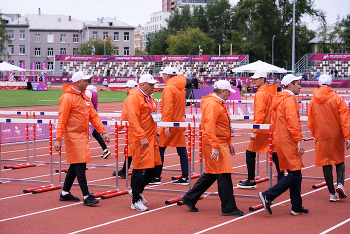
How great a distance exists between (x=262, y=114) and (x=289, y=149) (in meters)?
1.52

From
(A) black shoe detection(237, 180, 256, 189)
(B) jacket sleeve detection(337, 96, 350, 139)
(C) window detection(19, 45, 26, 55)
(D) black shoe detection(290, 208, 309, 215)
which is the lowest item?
(D) black shoe detection(290, 208, 309, 215)

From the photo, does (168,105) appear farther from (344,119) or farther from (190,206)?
(344,119)

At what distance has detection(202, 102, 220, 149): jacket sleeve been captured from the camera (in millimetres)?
5891

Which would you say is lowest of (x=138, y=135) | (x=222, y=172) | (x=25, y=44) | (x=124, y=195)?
(x=124, y=195)

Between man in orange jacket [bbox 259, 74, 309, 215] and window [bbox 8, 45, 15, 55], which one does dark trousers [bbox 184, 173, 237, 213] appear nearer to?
man in orange jacket [bbox 259, 74, 309, 215]

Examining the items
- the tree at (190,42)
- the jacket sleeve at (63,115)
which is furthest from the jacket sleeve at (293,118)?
the tree at (190,42)

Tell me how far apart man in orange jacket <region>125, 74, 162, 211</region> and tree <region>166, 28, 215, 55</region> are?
285 ft

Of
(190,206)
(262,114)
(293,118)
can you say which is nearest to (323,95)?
(262,114)

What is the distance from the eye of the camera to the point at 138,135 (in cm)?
629

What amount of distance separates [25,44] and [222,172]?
102 m

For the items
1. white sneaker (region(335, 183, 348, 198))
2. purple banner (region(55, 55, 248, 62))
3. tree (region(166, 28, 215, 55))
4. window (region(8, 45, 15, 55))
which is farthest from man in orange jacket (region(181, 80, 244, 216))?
window (region(8, 45, 15, 55))

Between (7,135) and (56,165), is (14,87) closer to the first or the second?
(7,135)

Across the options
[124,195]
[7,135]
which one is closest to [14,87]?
[7,135]

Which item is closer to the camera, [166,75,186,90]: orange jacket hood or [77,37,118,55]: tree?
[166,75,186,90]: orange jacket hood
